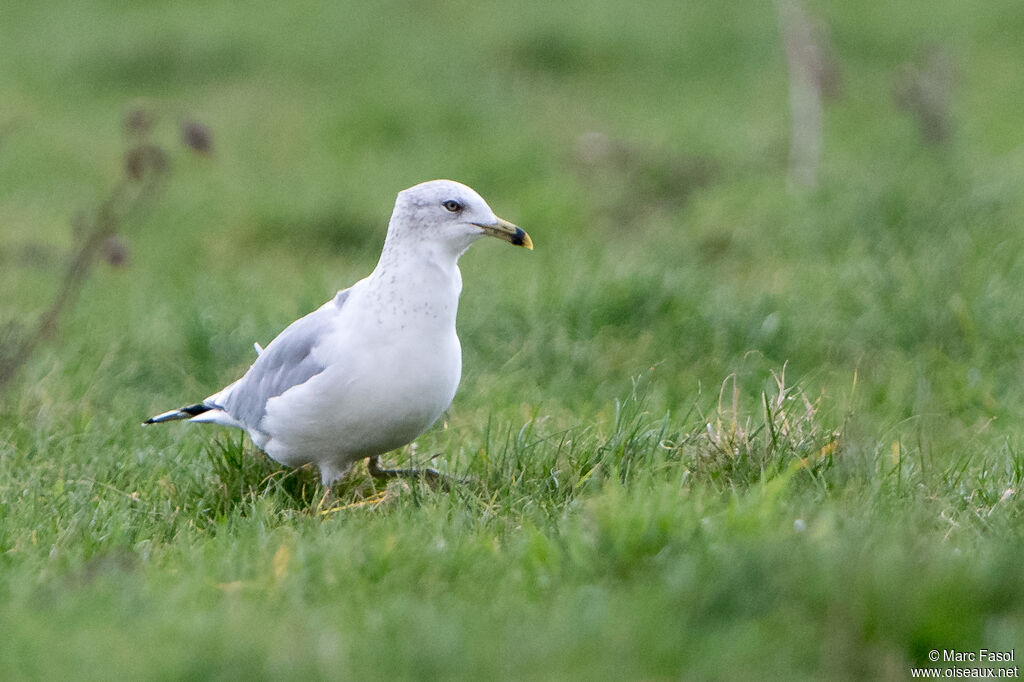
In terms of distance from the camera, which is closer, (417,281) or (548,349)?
(417,281)

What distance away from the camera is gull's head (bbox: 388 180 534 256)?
152 inches

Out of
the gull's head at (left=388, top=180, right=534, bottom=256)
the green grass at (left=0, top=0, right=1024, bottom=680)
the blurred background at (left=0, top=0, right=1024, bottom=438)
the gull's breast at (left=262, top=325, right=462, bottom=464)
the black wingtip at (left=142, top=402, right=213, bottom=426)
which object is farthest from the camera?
the blurred background at (left=0, top=0, right=1024, bottom=438)

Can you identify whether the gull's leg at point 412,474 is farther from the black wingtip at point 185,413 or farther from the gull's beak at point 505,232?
the gull's beak at point 505,232

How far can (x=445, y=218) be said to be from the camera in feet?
12.7

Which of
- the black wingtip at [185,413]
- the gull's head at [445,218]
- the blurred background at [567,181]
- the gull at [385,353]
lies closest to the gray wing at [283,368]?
the gull at [385,353]

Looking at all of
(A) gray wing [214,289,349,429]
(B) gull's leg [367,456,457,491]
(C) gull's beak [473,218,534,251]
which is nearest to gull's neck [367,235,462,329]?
(C) gull's beak [473,218,534,251]

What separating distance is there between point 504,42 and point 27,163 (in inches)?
155

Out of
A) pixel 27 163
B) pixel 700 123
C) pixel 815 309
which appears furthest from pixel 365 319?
pixel 27 163

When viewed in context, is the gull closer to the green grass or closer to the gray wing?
the gray wing

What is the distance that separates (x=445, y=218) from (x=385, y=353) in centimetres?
44

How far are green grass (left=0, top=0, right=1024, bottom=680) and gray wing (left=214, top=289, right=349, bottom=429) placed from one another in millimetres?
180

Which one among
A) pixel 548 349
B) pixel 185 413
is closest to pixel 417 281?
pixel 185 413

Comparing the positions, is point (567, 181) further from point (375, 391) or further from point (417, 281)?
point (375, 391)

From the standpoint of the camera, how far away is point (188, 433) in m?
4.91
